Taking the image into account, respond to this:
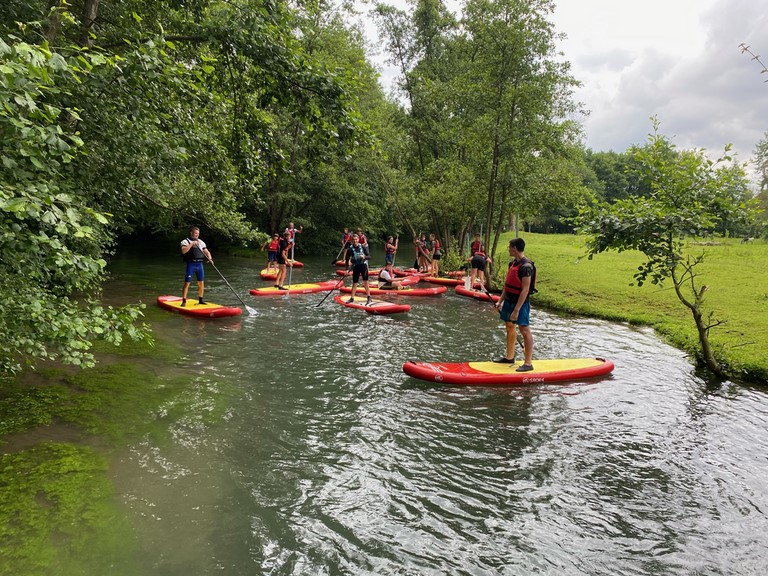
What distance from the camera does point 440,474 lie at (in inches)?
204

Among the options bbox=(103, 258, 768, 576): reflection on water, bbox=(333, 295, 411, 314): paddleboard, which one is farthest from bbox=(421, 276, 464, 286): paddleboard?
bbox=(103, 258, 768, 576): reflection on water

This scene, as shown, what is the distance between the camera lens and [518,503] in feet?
15.5

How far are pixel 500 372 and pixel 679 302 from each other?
30.0 ft

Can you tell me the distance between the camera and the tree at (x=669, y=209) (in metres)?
7.85

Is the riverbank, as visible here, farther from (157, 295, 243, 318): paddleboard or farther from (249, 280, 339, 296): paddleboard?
(249, 280, 339, 296): paddleboard

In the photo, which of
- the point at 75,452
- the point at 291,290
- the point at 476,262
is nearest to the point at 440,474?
the point at 75,452

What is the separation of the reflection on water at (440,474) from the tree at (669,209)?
251 cm

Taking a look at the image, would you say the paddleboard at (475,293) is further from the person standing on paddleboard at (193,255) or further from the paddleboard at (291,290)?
the person standing on paddleboard at (193,255)

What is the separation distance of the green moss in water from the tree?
7.80 m

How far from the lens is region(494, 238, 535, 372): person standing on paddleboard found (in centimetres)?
796

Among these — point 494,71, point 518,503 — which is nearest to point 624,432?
point 518,503

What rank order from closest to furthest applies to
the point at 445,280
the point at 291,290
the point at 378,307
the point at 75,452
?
the point at 75,452 < the point at 378,307 < the point at 291,290 < the point at 445,280

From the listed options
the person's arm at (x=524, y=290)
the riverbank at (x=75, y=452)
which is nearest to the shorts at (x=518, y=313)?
the person's arm at (x=524, y=290)

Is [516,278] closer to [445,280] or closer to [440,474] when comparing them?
[440,474]
